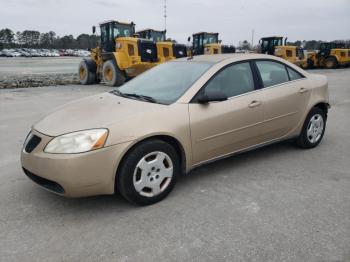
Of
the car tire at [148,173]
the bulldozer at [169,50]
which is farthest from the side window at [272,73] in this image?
the bulldozer at [169,50]

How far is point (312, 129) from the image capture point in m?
4.98

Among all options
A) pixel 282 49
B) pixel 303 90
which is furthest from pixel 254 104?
pixel 282 49

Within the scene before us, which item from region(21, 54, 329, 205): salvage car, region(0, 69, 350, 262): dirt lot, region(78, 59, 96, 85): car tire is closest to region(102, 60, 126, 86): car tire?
region(78, 59, 96, 85): car tire

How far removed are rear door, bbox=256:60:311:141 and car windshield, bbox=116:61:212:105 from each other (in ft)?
2.91

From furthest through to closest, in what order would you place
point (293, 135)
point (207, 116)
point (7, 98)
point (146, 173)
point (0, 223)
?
point (7, 98) → point (293, 135) → point (207, 116) → point (146, 173) → point (0, 223)

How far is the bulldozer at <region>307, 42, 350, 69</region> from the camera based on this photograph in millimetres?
26859

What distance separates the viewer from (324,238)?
275 cm

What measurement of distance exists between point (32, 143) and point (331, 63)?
28.3 meters

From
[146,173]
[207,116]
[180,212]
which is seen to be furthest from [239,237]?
[207,116]

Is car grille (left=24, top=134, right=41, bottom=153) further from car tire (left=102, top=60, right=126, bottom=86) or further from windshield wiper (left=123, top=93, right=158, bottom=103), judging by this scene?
car tire (left=102, top=60, right=126, bottom=86)

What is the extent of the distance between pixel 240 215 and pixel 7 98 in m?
9.71

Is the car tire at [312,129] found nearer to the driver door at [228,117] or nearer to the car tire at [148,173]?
the driver door at [228,117]

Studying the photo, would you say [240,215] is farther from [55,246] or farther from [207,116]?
[55,246]

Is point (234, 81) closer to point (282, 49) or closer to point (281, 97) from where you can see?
point (281, 97)
